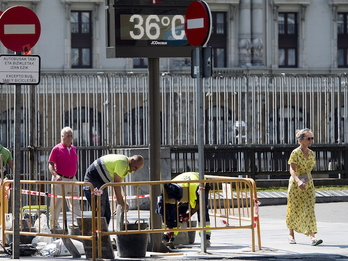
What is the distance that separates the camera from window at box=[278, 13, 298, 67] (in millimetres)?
58562

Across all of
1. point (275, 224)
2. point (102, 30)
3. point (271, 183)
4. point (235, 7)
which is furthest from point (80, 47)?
point (275, 224)

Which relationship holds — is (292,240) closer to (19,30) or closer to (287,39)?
(19,30)

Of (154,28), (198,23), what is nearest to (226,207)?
(154,28)

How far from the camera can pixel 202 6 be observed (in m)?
13.9

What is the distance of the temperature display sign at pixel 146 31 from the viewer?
1453 cm

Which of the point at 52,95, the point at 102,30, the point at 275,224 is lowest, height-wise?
the point at 275,224

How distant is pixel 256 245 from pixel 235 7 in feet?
144

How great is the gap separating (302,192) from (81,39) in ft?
138

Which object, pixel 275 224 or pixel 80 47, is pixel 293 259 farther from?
pixel 80 47

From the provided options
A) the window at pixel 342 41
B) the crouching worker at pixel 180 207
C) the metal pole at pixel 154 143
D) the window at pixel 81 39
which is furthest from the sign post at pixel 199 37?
the window at pixel 342 41

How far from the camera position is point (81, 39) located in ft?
186

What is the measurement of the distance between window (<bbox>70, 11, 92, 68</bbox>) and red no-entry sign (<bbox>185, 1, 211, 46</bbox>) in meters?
42.5

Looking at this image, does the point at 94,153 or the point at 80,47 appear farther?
the point at 80,47

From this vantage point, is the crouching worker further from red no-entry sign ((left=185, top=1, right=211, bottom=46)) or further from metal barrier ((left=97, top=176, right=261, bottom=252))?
red no-entry sign ((left=185, top=1, right=211, bottom=46))
